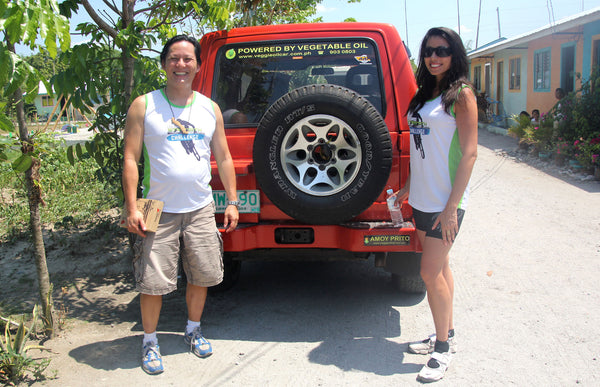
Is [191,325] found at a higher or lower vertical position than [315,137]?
lower

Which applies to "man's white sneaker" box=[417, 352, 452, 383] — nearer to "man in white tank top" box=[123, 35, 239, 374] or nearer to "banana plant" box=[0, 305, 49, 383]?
"man in white tank top" box=[123, 35, 239, 374]

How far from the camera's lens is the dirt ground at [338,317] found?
3137mm

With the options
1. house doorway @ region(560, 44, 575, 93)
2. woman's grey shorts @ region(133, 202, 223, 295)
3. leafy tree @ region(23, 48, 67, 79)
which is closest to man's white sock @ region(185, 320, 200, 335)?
woman's grey shorts @ region(133, 202, 223, 295)

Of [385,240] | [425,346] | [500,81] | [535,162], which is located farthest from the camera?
[500,81]

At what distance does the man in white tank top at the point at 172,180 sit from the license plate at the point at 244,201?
337 mm

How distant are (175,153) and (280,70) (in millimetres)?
1189

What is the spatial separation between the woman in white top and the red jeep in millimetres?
278

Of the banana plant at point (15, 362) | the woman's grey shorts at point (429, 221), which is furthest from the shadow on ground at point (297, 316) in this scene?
the woman's grey shorts at point (429, 221)

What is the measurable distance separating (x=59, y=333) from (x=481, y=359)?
281 cm

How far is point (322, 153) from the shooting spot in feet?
11.4

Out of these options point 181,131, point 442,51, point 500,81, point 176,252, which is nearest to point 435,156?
point 442,51

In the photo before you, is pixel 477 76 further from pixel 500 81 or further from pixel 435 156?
pixel 435 156

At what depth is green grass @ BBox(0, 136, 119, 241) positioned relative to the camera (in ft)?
21.0

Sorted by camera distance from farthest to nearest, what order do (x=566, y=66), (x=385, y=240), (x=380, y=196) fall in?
(x=566, y=66), (x=380, y=196), (x=385, y=240)
